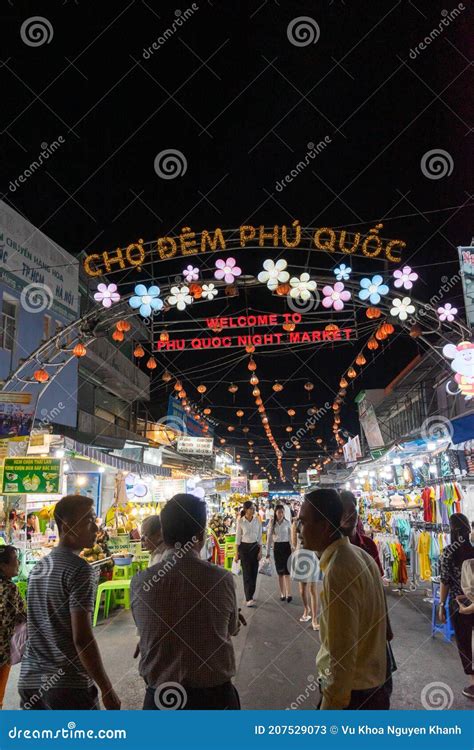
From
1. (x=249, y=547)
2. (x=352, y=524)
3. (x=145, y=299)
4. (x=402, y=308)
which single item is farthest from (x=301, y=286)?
(x=352, y=524)

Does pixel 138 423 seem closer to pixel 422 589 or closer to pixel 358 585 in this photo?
pixel 422 589

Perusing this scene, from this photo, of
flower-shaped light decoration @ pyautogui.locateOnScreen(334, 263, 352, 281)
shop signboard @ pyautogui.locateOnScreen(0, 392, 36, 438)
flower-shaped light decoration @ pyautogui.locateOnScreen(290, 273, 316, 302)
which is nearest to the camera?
shop signboard @ pyautogui.locateOnScreen(0, 392, 36, 438)

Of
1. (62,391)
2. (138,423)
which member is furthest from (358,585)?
(138,423)

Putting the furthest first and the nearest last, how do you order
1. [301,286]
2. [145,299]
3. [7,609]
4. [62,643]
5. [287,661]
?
[145,299], [301,286], [287,661], [7,609], [62,643]

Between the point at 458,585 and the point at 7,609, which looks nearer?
the point at 7,609

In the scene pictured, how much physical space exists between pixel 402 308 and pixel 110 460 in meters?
7.14

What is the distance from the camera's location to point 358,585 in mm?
2645

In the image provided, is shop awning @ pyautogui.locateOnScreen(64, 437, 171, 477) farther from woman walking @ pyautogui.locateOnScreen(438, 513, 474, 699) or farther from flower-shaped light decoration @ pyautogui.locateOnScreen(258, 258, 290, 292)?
woman walking @ pyautogui.locateOnScreen(438, 513, 474, 699)

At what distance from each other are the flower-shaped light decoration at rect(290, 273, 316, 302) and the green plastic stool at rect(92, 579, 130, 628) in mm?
6371

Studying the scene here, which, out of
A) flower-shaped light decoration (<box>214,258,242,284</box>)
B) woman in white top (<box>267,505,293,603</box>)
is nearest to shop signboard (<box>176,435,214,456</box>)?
woman in white top (<box>267,505,293,603</box>)

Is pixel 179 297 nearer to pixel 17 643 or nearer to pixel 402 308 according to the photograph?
pixel 402 308

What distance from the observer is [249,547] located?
10836 mm

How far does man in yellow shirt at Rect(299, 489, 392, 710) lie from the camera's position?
2.44 metres

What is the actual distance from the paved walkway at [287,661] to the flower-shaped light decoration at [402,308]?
18.6ft
